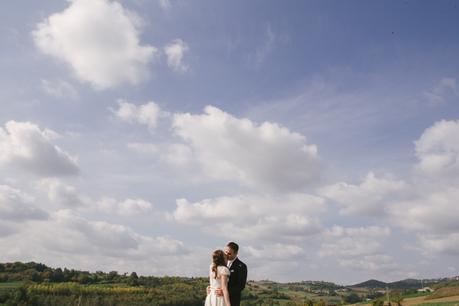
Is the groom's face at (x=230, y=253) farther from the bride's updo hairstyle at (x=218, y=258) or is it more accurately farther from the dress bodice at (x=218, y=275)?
the dress bodice at (x=218, y=275)

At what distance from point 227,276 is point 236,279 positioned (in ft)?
1.21

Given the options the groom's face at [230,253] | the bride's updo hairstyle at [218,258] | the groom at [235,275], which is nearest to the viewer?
the bride's updo hairstyle at [218,258]

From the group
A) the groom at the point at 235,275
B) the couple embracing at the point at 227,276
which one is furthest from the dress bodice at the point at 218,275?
the groom at the point at 235,275

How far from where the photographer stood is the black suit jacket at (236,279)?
37.5ft

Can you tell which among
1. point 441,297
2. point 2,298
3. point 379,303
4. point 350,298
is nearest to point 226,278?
point 379,303

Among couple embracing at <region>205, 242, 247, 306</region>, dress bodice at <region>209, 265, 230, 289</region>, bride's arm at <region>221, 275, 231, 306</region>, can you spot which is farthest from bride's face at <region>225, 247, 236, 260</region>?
bride's arm at <region>221, 275, 231, 306</region>

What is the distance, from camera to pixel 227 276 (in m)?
11.2

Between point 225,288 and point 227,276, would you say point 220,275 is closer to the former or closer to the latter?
point 227,276

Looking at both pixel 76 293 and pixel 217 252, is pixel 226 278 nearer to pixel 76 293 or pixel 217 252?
pixel 217 252

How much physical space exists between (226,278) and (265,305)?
559 ft

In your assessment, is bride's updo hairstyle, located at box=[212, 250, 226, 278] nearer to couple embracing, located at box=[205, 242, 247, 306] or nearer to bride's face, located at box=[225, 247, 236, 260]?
couple embracing, located at box=[205, 242, 247, 306]

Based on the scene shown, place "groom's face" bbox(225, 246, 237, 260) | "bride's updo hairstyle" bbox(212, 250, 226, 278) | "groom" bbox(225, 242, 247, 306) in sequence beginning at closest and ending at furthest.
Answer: "bride's updo hairstyle" bbox(212, 250, 226, 278)
"groom's face" bbox(225, 246, 237, 260)
"groom" bbox(225, 242, 247, 306)

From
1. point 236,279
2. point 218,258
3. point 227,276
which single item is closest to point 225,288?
point 227,276

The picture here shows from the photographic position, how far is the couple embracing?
11125mm
